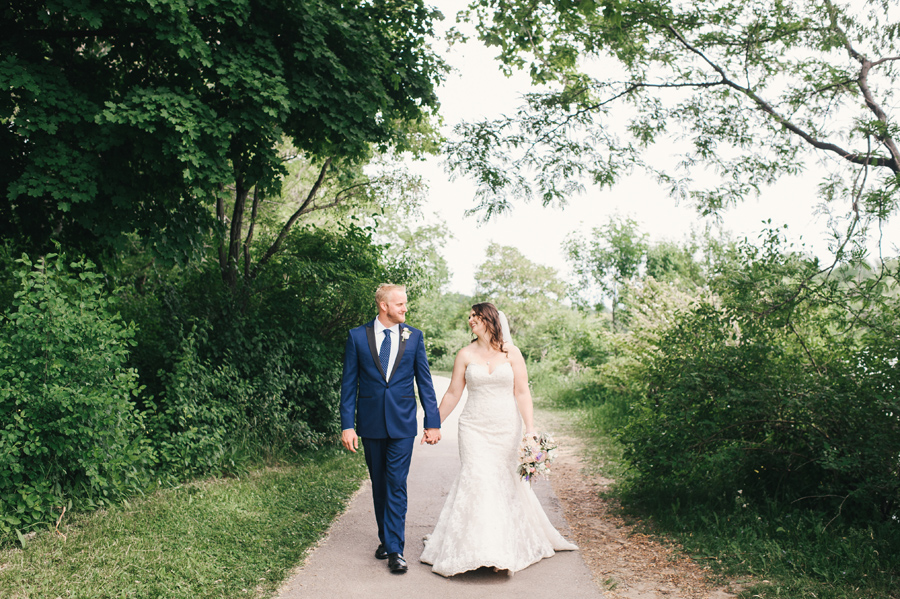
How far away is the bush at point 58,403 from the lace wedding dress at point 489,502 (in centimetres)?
346

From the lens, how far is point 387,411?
5305 millimetres

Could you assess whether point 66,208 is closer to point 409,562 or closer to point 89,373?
point 89,373

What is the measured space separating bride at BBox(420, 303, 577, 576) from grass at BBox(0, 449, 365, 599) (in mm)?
1401

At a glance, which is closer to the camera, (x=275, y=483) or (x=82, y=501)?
(x=82, y=501)

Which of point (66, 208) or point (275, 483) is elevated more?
point (66, 208)

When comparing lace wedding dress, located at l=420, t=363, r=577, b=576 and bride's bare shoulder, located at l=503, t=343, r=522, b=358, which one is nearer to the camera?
lace wedding dress, located at l=420, t=363, r=577, b=576

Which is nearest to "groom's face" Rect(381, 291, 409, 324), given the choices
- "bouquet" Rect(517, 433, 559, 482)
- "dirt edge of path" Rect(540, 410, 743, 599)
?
"bouquet" Rect(517, 433, 559, 482)

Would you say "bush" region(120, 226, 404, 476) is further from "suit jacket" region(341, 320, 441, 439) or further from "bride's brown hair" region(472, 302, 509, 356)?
Result: "bride's brown hair" region(472, 302, 509, 356)

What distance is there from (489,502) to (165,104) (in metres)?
5.52

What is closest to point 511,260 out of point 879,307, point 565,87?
point 565,87

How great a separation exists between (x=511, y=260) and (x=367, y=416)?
46.3 meters

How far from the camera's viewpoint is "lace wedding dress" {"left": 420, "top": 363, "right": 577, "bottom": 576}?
506 centimetres

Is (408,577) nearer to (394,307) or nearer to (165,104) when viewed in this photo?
(394,307)

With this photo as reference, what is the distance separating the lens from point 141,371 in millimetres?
8953
